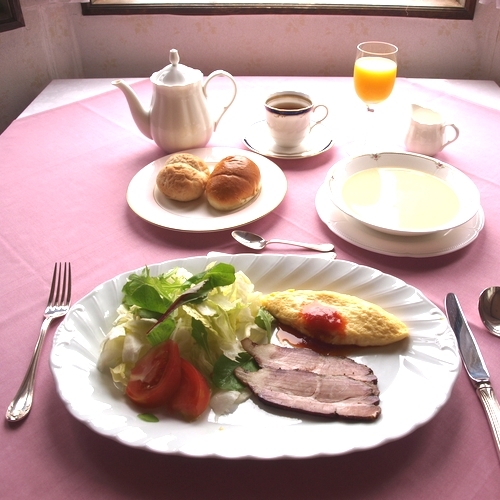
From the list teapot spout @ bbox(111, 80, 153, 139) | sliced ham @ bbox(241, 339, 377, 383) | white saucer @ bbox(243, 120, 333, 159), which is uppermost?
teapot spout @ bbox(111, 80, 153, 139)

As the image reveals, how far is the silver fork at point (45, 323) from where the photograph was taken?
74cm

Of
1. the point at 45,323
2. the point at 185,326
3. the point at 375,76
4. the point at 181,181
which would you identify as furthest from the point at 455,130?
the point at 45,323

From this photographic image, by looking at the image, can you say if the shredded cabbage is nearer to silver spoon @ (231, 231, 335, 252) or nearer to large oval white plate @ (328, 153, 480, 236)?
silver spoon @ (231, 231, 335, 252)

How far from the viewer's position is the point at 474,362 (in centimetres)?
79

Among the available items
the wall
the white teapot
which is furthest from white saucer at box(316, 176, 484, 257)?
the wall

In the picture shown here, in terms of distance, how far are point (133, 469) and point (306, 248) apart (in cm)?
57

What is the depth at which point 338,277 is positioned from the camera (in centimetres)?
93

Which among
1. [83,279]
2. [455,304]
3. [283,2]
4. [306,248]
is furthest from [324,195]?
[283,2]

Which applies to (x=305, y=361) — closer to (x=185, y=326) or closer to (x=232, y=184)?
(x=185, y=326)

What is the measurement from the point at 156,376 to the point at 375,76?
1.10 m

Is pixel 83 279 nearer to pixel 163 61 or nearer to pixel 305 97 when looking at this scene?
pixel 305 97

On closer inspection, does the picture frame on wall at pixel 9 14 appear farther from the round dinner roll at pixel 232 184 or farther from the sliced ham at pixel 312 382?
the sliced ham at pixel 312 382

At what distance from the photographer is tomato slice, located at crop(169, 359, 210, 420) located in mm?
708

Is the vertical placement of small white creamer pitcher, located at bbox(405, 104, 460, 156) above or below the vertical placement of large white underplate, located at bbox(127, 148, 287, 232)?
above
